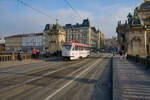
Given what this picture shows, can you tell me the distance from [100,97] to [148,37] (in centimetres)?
3017

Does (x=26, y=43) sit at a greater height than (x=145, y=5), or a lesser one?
lesser

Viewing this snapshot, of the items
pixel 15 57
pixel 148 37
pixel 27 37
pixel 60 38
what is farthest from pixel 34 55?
pixel 27 37

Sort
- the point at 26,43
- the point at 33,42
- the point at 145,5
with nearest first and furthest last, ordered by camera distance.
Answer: the point at 145,5, the point at 33,42, the point at 26,43

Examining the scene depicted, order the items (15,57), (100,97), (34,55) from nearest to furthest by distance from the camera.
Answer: (100,97) < (15,57) < (34,55)

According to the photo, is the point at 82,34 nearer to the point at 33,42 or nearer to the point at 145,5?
the point at 33,42

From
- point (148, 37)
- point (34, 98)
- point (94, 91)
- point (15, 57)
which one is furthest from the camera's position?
point (148, 37)

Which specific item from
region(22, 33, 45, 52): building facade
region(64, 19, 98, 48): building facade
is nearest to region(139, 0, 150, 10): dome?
region(64, 19, 98, 48): building facade

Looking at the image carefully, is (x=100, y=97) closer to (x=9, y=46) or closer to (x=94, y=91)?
(x=94, y=91)

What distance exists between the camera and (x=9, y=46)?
10444cm

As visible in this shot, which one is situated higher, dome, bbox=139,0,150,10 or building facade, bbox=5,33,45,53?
dome, bbox=139,0,150,10

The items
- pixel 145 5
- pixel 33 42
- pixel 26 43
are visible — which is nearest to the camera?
pixel 145 5

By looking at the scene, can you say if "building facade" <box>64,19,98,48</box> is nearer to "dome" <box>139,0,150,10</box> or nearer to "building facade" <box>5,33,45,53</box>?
"building facade" <box>5,33,45,53</box>

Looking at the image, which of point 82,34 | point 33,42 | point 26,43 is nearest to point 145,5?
point 82,34

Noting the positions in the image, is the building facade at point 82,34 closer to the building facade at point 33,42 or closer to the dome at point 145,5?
the building facade at point 33,42
